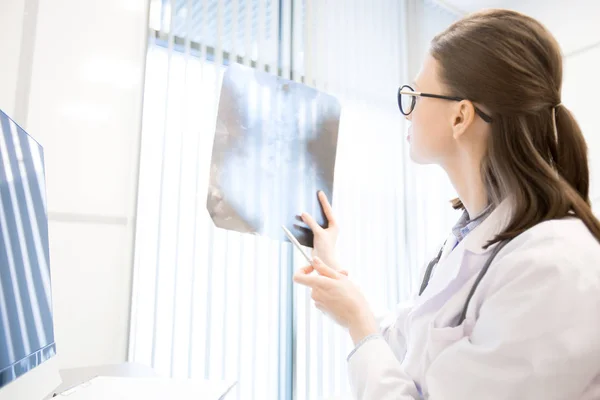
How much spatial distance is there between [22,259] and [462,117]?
0.88 meters

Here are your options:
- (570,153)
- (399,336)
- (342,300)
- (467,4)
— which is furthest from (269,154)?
(467,4)

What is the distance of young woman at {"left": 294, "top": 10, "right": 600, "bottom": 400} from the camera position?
64cm

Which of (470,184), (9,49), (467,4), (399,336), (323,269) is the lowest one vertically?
(399,336)

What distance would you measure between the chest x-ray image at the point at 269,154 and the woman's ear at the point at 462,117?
15.7 inches

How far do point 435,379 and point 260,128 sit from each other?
0.74 metres

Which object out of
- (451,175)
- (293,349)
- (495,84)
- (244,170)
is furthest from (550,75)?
(293,349)

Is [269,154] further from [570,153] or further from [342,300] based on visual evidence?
[570,153]

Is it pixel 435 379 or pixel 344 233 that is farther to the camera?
pixel 344 233

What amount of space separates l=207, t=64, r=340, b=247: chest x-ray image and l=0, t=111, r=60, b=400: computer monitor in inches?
14.7

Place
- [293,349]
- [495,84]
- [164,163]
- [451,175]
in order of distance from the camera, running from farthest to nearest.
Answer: [293,349] → [164,163] → [451,175] → [495,84]

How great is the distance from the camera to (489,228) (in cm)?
84

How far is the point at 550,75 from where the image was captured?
861mm

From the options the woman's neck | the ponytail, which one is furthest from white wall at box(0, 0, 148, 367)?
the ponytail

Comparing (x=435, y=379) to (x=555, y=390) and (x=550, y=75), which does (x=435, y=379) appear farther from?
(x=550, y=75)
